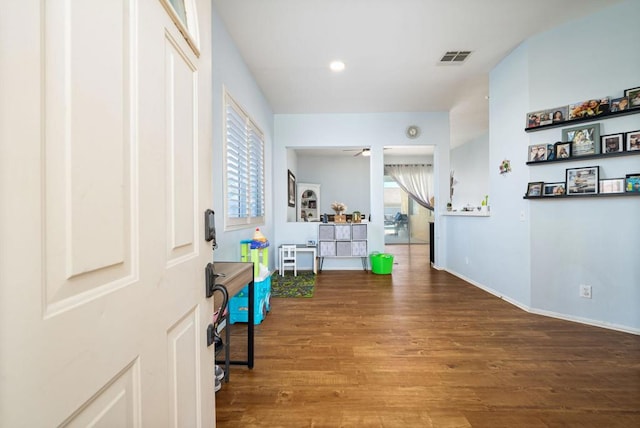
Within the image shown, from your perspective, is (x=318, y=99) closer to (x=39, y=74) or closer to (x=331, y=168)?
(x=331, y=168)

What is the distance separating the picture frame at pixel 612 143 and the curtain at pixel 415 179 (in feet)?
18.1

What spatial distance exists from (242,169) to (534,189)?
324 centimetres

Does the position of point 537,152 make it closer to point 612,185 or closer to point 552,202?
point 552,202

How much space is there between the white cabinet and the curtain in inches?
93.7

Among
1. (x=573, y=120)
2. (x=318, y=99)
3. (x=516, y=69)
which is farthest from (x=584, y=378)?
(x=318, y=99)

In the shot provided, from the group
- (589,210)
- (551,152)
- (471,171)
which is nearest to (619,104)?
(551,152)

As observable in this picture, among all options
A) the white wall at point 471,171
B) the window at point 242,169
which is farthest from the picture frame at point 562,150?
the white wall at point 471,171

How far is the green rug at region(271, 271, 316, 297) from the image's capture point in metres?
3.62

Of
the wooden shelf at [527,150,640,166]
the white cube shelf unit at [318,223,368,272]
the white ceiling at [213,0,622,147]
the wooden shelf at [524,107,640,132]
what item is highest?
the white ceiling at [213,0,622,147]

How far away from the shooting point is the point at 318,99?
4465mm

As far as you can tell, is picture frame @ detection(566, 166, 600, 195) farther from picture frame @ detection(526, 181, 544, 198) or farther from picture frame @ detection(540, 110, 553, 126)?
picture frame @ detection(540, 110, 553, 126)

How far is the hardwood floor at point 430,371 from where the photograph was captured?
1.48 metres

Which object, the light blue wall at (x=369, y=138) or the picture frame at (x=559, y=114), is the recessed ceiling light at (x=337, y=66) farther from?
the picture frame at (x=559, y=114)

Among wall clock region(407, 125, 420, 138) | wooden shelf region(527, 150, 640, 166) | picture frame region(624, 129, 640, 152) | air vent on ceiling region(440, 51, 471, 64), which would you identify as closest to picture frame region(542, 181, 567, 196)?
wooden shelf region(527, 150, 640, 166)
